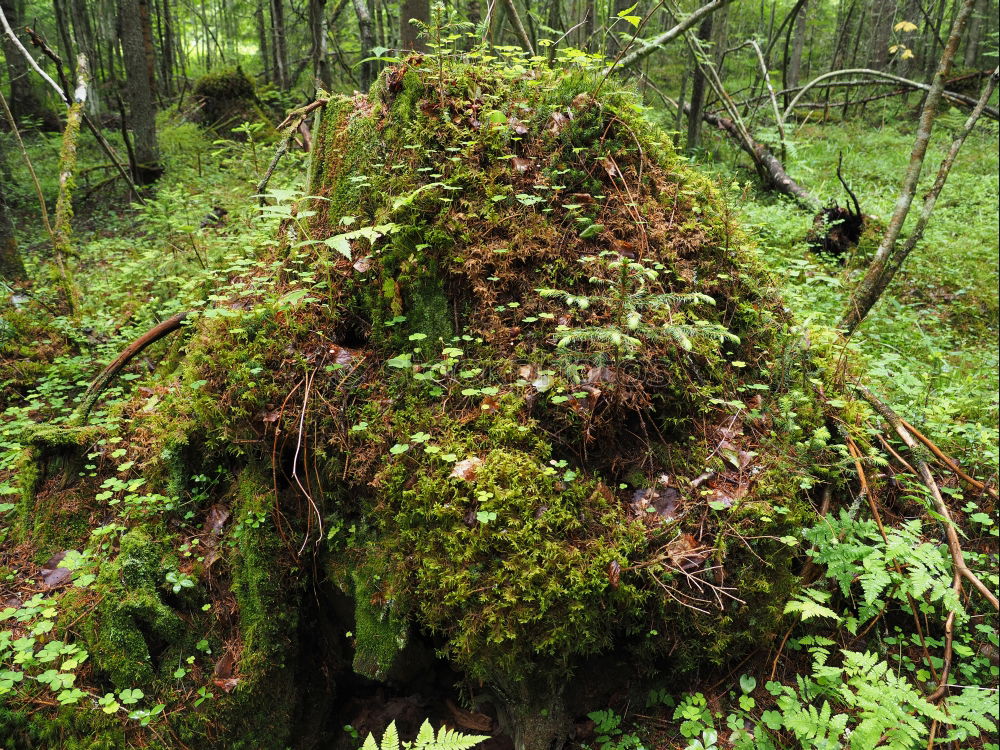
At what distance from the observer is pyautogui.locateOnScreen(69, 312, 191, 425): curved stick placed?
12.9 ft

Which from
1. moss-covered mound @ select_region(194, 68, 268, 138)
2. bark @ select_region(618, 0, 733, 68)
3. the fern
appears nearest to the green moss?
the fern

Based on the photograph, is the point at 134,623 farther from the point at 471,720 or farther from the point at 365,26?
the point at 365,26

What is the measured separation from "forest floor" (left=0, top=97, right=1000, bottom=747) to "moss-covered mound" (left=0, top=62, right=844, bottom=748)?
0.52m

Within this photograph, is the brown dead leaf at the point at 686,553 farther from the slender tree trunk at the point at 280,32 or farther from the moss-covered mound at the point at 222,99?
the moss-covered mound at the point at 222,99

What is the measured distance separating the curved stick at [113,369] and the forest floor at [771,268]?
0.13 m

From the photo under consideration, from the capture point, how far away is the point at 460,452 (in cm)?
278

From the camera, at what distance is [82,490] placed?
3.71 meters

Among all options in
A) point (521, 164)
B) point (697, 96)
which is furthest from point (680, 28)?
point (697, 96)

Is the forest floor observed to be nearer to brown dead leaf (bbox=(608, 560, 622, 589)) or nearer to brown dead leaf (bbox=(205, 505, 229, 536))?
brown dead leaf (bbox=(608, 560, 622, 589))

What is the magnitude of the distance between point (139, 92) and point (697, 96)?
415 inches

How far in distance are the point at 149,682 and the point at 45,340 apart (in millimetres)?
3950

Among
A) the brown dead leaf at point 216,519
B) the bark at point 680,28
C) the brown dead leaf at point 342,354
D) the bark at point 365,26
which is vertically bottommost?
the brown dead leaf at point 216,519

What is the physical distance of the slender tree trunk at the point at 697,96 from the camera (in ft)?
26.6

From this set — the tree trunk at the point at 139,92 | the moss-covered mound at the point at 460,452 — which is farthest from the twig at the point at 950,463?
the tree trunk at the point at 139,92
